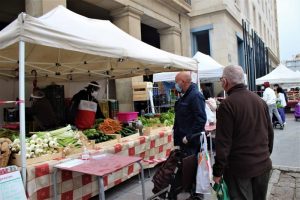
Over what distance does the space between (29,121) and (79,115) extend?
1.86 metres

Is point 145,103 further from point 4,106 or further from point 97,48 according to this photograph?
point 97,48

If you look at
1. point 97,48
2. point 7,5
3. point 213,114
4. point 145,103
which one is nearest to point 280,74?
point 145,103

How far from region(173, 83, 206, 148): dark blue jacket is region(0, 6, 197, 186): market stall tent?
51.7 inches

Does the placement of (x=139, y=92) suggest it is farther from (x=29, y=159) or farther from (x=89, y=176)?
(x=29, y=159)

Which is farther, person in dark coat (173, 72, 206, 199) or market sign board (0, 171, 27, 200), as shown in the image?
person in dark coat (173, 72, 206, 199)

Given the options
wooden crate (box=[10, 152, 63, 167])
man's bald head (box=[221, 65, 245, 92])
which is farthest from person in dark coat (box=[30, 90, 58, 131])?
man's bald head (box=[221, 65, 245, 92])

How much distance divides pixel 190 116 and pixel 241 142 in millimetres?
1492

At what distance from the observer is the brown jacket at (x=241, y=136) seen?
2.94m

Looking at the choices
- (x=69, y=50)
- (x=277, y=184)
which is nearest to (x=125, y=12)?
(x=69, y=50)

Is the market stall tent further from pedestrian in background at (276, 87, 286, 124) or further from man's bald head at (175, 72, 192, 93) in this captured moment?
pedestrian in background at (276, 87, 286, 124)

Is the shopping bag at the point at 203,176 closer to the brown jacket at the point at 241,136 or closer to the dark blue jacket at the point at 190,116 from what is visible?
the dark blue jacket at the point at 190,116

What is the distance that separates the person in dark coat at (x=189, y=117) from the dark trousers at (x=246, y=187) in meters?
1.19

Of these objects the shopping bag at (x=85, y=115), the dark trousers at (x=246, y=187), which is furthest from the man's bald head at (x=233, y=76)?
the shopping bag at (x=85, y=115)

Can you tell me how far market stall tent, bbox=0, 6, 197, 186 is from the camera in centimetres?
375
